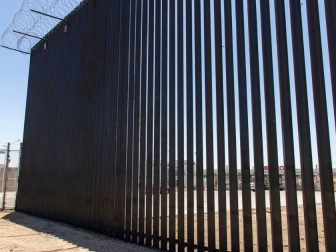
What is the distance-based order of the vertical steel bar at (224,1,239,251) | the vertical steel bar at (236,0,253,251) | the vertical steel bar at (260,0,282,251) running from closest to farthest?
the vertical steel bar at (260,0,282,251), the vertical steel bar at (236,0,253,251), the vertical steel bar at (224,1,239,251)

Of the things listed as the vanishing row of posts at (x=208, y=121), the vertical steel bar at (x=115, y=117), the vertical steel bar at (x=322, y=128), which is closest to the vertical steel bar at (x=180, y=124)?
the vanishing row of posts at (x=208, y=121)

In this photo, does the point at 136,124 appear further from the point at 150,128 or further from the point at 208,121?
the point at 208,121

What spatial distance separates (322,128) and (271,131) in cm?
60

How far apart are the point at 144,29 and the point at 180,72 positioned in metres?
1.55

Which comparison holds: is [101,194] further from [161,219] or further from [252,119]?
[252,119]

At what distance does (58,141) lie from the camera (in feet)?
30.8

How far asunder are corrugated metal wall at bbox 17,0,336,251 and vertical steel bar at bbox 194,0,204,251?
15 millimetres

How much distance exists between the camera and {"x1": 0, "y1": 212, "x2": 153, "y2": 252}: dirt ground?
5.59 meters

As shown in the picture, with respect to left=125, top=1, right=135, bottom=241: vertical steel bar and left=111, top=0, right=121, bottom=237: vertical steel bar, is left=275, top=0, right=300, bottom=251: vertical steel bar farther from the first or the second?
left=111, top=0, right=121, bottom=237: vertical steel bar

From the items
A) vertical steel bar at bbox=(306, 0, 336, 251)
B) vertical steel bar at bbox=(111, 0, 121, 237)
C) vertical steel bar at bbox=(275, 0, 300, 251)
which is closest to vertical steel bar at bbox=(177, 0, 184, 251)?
vertical steel bar at bbox=(275, 0, 300, 251)

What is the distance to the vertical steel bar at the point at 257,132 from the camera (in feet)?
13.6

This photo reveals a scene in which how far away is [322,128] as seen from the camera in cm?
377

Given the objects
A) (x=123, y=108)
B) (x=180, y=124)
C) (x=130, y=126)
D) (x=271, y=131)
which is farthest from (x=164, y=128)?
(x=271, y=131)

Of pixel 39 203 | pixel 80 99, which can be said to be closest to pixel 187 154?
pixel 80 99
